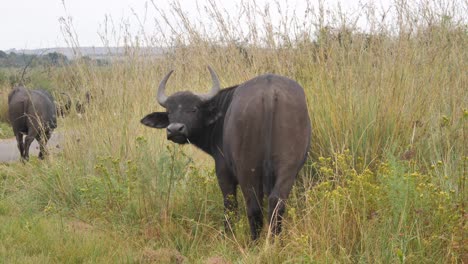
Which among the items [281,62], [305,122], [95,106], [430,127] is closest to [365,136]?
[430,127]

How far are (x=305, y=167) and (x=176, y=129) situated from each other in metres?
1.37

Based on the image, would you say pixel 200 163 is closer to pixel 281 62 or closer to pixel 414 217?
pixel 281 62

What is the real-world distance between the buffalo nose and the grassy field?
0.85 feet

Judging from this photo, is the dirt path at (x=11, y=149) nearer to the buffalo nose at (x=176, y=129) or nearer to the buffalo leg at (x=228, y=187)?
the buffalo nose at (x=176, y=129)

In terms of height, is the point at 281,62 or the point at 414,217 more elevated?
the point at 281,62

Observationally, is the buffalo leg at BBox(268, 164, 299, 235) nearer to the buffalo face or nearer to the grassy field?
the grassy field

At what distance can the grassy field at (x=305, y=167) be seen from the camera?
4457 mm

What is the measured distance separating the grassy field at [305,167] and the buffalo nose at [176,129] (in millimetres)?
258

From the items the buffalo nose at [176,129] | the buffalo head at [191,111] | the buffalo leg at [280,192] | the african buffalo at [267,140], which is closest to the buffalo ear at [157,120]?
the buffalo head at [191,111]

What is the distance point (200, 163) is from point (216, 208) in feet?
5.16

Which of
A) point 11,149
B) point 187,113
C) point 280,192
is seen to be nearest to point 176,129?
point 187,113

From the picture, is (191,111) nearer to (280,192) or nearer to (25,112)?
(280,192)

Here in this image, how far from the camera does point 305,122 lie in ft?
16.7

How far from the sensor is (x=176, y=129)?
5695 mm
